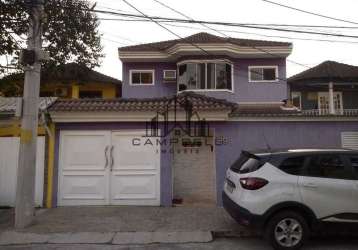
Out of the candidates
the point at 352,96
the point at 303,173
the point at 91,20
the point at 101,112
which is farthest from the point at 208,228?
Result: the point at 352,96

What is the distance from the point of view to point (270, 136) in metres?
11.4

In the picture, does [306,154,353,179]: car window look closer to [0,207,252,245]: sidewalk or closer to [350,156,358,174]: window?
[350,156,358,174]: window

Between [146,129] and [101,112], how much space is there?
4.16 ft

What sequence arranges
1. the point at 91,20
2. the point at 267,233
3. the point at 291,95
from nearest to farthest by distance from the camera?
1. the point at 267,233
2. the point at 91,20
3. the point at 291,95

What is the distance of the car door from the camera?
7.17m

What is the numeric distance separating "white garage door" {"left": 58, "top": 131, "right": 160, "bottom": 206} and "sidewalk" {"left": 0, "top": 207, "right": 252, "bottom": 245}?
430mm

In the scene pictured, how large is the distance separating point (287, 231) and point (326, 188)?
3.32 ft

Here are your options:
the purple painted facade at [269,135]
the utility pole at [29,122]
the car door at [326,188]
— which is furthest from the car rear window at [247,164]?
the utility pole at [29,122]

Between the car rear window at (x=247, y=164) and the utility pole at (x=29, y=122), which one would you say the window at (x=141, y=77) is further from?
the car rear window at (x=247, y=164)

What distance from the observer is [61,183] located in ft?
36.2

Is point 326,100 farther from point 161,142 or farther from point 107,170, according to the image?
point 107,170

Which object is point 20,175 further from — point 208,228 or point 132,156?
point 208,228

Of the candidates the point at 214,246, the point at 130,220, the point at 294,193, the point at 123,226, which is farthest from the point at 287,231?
the point at 130,220

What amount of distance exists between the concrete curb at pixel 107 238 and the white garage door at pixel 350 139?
217 inches
